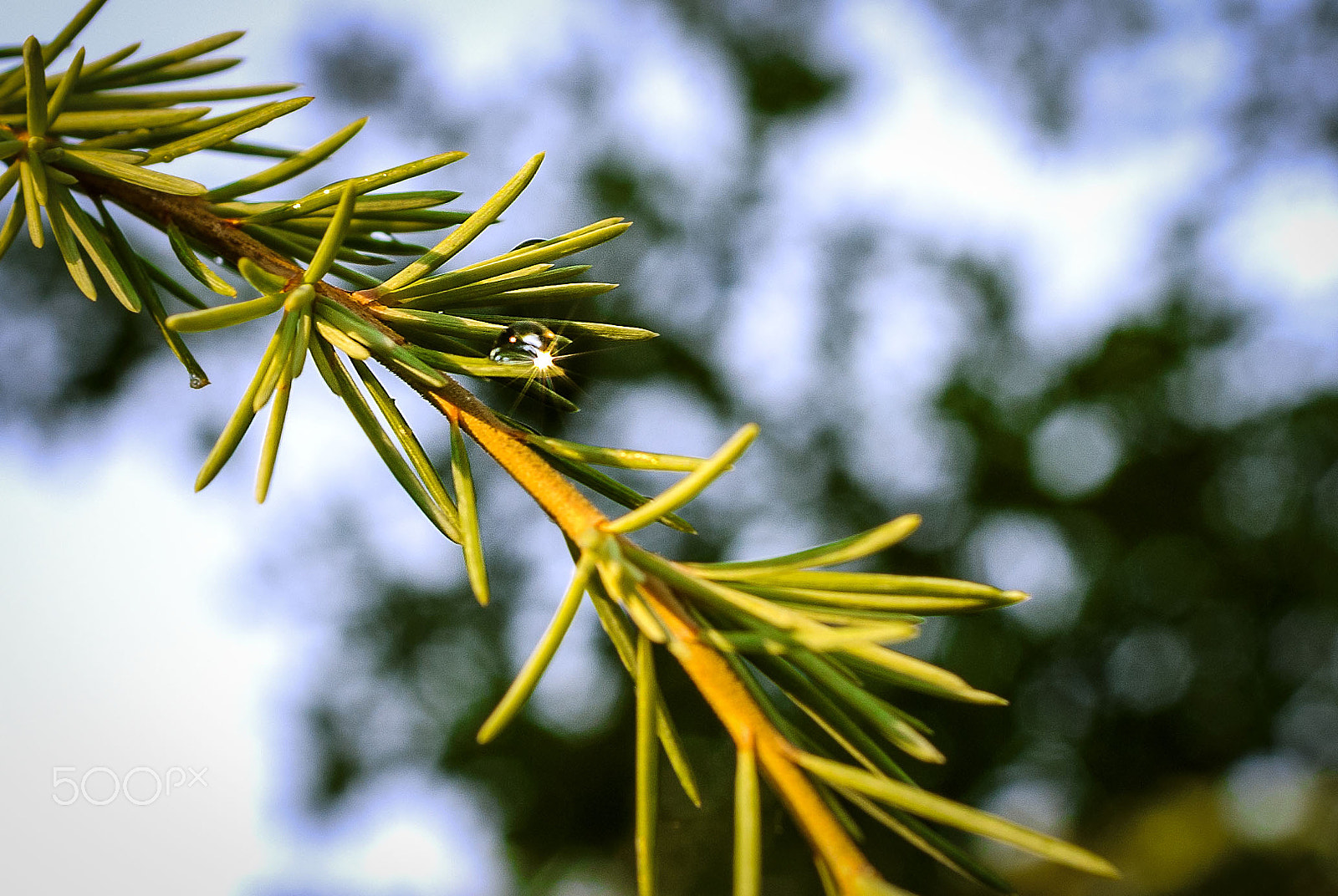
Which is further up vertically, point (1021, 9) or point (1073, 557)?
point (1021, 9)

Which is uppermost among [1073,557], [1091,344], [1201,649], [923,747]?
[923,747]

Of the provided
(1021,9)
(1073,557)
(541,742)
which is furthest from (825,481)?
(1021,9)

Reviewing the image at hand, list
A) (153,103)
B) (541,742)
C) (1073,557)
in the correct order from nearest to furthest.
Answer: (153,103) → (541,742) → (1073,557)

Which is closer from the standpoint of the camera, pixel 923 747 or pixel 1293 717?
pixel 923 747

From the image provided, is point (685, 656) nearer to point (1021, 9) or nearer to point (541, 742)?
point (541, 742)

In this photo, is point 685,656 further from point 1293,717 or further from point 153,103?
point 1293,717

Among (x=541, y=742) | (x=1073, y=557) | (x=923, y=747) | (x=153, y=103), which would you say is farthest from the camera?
(x=1073, y=557)
